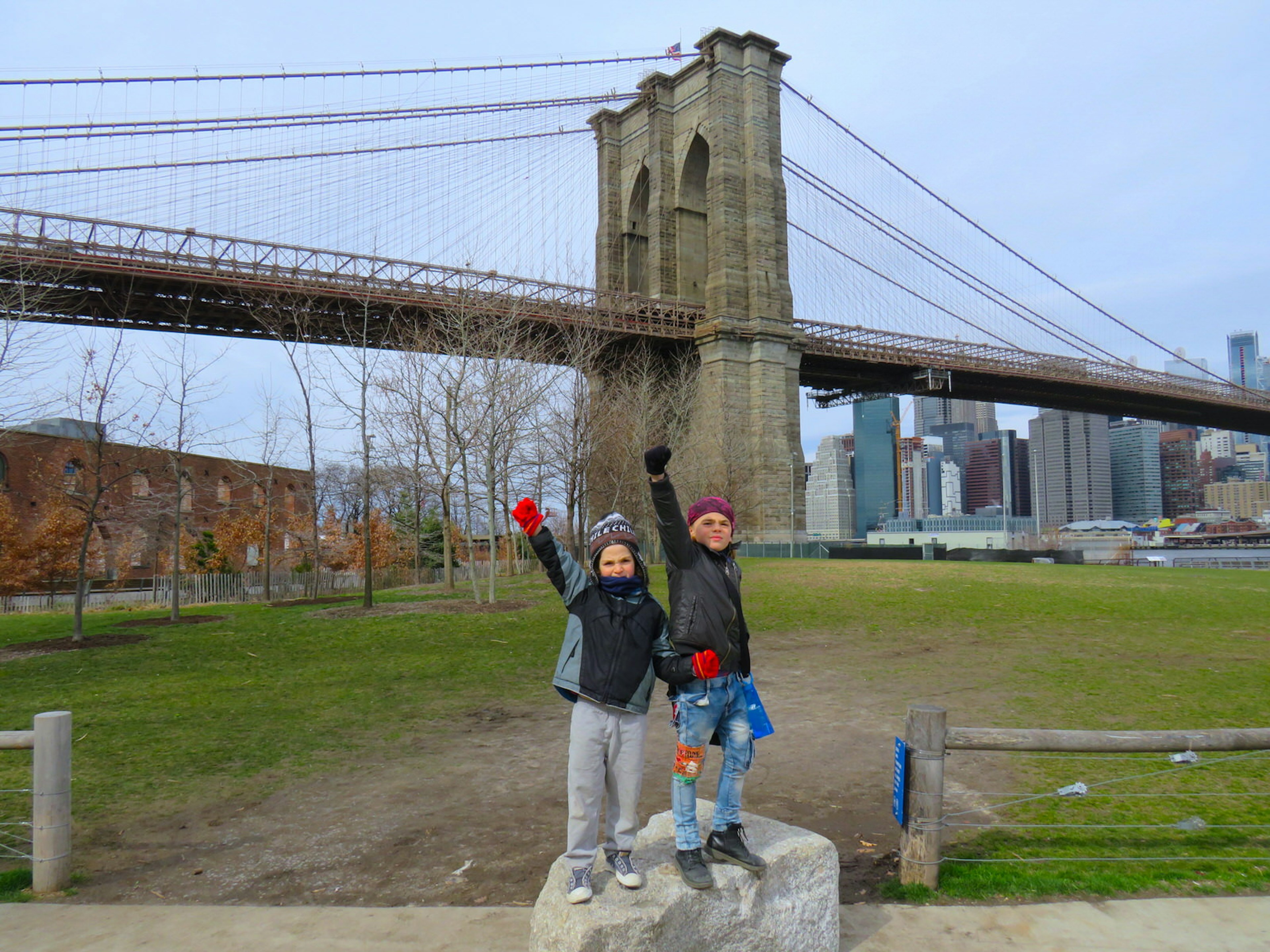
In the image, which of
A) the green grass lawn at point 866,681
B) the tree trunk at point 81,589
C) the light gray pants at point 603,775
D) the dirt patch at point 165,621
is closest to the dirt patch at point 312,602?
the green grass lawn at point 866,681

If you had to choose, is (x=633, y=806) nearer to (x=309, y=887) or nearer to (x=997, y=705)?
(x=309, y=887)

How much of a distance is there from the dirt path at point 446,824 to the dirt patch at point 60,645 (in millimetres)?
7822

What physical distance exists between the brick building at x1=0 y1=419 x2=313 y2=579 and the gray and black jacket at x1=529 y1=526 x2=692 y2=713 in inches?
871

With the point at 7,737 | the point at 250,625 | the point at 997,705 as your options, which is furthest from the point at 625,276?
the point at 7,737

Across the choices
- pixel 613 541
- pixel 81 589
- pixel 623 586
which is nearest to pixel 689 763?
pixel 623 586

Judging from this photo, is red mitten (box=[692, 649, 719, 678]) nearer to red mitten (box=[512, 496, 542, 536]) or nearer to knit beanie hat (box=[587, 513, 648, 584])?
knit beanie hat (box=[587, 513, 648, 584])

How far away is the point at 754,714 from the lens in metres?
3.47

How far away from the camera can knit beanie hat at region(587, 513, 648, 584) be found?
3523 mm

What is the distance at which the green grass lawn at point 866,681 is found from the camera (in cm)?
455

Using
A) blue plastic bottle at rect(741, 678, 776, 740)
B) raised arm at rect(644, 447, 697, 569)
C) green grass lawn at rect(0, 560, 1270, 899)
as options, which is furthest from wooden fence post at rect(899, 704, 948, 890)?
raised arm at rect(644, 447, 697, 569)

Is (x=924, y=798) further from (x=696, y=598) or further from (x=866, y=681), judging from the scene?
(x=866, y=681)

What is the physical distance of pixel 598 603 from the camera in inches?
138

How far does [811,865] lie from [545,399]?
18.2m

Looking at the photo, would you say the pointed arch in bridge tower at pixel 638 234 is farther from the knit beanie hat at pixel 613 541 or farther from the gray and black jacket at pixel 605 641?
the gray and black jacket at pixel 605 641
